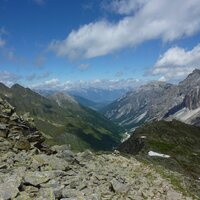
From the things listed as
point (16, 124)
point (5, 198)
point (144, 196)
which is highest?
point (16, 124)

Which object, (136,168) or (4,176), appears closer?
(4,176)

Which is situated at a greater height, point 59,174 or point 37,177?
point 37,177

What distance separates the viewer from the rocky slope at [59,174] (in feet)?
107

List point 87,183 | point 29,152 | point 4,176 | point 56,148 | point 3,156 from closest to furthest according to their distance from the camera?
point 4,176
point 87,183
point 3,156
point 29,152
point 56,148

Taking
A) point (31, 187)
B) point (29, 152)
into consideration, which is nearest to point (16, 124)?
point (29, 152)

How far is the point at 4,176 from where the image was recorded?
116 ft

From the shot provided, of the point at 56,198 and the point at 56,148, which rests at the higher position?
the point at 56,148

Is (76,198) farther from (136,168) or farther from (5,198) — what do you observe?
(136,168)

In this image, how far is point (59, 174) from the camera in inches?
1479

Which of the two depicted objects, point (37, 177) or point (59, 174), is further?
point (59, 174)

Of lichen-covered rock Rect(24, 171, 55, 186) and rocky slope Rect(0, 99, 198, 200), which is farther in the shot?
lichen-covered rock Rect(24, 171, 55, 186)

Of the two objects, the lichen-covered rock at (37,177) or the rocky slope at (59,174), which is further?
the lichen-covered rock at (37,177)

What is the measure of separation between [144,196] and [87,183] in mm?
6806

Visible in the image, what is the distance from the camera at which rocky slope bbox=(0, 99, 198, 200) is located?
32.6 meters
